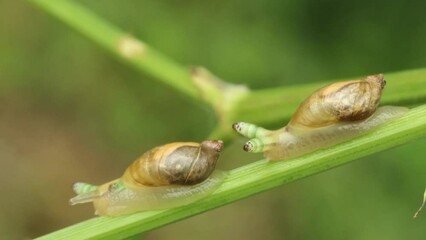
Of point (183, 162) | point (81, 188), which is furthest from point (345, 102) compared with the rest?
point (81, 188)

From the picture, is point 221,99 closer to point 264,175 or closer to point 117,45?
point 117,45

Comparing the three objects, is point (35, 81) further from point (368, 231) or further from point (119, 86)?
point (368, 231)

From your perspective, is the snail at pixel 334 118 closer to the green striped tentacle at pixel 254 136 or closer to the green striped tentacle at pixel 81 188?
the green striped tentacle at pixel 254 136

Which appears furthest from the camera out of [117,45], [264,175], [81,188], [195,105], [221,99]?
[195,105]

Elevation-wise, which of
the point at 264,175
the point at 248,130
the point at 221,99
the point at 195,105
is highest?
the point at 195,105

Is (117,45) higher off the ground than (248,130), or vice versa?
(117,45)

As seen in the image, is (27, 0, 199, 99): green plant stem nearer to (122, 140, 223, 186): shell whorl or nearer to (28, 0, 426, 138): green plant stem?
(28, 0, 426, 138): green plant stem
